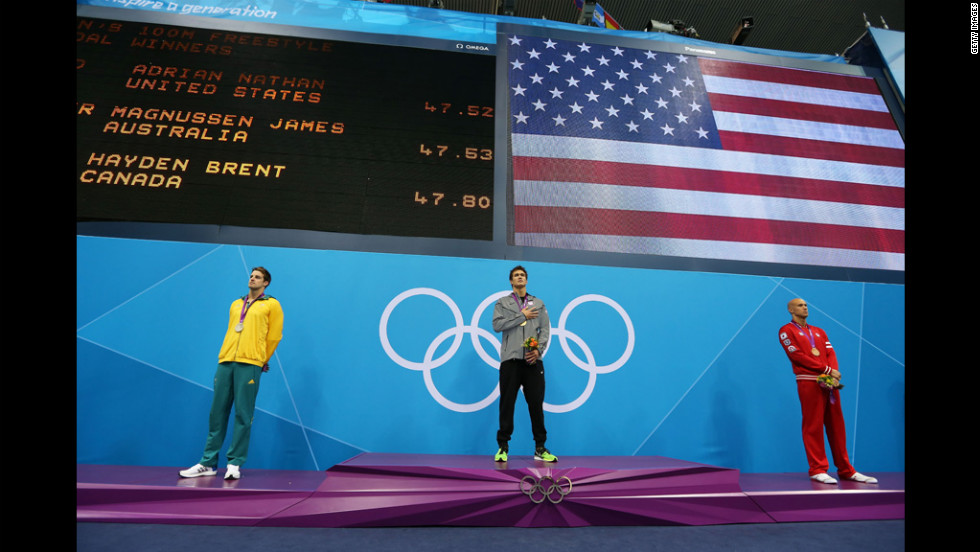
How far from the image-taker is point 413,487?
3352 millimetres

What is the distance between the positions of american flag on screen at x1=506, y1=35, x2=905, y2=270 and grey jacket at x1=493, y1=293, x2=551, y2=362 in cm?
131

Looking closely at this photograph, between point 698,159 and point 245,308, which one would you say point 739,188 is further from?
point 245,308

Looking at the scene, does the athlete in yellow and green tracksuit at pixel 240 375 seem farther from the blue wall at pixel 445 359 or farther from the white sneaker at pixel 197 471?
the blue wall at pixel 445 359

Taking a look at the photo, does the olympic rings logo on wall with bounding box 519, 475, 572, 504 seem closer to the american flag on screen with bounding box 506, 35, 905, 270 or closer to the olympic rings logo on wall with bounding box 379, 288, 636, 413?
the olympic rings logo on wall with bounding box 379, 288, 636, 413

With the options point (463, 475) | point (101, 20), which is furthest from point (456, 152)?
point (101, 20)

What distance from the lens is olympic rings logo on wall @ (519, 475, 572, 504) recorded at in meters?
3.31

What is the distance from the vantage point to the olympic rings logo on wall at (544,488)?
3.31m

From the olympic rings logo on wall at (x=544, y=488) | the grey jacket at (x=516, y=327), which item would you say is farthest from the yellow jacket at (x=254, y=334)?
the olympic rings logo on wall at (x=544, y=488)

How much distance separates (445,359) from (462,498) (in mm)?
1751

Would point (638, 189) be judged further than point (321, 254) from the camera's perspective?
Yes

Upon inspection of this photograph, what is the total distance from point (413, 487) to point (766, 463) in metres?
3.41

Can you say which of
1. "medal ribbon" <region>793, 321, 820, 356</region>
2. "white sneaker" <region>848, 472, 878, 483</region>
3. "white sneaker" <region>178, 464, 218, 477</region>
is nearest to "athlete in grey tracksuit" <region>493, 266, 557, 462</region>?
"white sneaker" <region>178, 464, 218, 477</region>

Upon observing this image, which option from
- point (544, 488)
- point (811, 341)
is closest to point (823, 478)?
point (811, 341)
